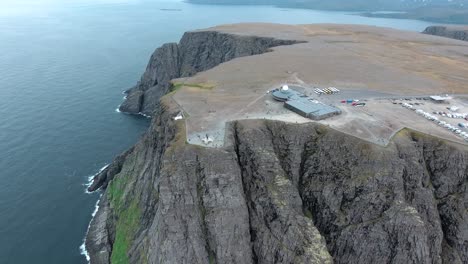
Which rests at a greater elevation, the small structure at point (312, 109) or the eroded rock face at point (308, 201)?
the small structure at point (312, 109)

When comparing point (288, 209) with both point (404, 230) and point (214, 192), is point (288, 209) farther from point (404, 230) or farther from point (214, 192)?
point (404, 230)

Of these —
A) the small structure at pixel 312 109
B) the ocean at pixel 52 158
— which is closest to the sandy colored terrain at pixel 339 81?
Result: the small structure at pixel 312 109

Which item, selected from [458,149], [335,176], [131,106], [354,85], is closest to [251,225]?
[335,176]

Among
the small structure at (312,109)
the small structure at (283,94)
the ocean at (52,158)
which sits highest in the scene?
the small structure at (283,94)

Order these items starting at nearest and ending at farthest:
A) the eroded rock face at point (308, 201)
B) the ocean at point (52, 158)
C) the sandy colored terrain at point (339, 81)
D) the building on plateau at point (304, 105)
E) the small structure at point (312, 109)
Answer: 1. the eroded rock face at point (308, 201)
2. the sandy colored terrain at point (339, 81)
3. the small structure at point (312, 109)
4. the building on plateau at point (304, 105)
5. the ocean at point (52, 158)

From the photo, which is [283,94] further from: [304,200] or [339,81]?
[304,200]

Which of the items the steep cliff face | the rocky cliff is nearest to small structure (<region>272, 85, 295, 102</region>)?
the rocky cliff

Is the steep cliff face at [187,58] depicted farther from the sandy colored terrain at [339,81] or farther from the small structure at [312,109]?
the small structure at [312,109]

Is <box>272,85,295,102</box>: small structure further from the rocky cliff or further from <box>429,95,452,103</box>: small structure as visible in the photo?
<box>429,95,452,103</box>: small structure
